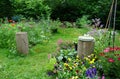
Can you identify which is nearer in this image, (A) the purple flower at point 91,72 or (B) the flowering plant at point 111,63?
(B) the flowering plant at point 111,63

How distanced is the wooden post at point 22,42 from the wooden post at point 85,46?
1959 mm

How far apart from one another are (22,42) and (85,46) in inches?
84.5

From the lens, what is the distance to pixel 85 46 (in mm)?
5672

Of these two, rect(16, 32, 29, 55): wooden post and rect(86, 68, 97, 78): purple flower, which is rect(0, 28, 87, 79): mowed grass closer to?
rect(16, 32, 29, 55): wooden post

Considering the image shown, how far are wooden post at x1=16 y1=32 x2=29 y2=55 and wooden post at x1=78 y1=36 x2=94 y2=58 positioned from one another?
6.43ft

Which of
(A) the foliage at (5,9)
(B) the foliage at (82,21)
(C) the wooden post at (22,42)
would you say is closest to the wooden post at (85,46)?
(C) the wooden post at (22,42)

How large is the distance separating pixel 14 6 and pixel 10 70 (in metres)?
8.12

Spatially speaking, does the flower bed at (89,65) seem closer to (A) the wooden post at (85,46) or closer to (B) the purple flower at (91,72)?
(B) the purple flower at (91,72)

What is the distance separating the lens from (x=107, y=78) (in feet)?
15.9

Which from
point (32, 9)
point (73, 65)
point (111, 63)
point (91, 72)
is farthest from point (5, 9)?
point (111, 63)

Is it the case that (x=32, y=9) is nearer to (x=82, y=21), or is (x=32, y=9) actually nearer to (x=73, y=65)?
(x=82, y=21)

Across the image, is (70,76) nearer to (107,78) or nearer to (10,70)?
(107,78)

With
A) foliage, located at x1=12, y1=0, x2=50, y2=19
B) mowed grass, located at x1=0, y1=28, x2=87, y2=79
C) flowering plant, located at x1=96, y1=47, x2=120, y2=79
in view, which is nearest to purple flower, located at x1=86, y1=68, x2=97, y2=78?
flowering plant, located at x1=96, y1=47, x2=120, y2=79

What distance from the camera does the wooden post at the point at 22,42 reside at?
275 inches
